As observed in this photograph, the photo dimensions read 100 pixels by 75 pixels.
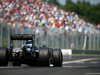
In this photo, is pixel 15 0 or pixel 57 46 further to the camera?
pixel 15 0

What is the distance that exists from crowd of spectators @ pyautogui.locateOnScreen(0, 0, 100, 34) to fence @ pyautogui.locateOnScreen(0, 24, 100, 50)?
97 cm

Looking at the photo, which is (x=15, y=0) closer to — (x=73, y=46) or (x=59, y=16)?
(x=59, y=16)

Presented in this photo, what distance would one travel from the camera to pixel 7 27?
38.8m

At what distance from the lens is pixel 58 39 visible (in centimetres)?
4084

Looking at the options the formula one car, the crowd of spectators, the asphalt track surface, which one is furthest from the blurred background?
the asphalt track surface

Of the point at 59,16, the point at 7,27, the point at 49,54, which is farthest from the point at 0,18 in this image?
the point at 49,54

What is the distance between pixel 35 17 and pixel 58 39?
628 centimetres

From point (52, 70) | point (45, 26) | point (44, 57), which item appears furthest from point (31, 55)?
point (45, 26)

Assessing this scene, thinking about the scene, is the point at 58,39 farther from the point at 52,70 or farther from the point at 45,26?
the point at 52,70

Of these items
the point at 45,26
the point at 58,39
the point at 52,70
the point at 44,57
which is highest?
the point at 45,26

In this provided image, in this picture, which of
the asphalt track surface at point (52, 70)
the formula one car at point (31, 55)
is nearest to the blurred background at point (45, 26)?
the formula one car at point (31, 55)

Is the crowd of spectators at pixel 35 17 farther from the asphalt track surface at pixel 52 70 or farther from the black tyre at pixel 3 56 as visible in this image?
the asphalt track surface at pixel 52 70

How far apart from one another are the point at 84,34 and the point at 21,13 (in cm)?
1066

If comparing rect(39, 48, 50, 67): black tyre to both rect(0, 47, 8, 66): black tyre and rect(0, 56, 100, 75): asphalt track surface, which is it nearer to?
rect(0, 56, 100, 75): asphalt track surface
